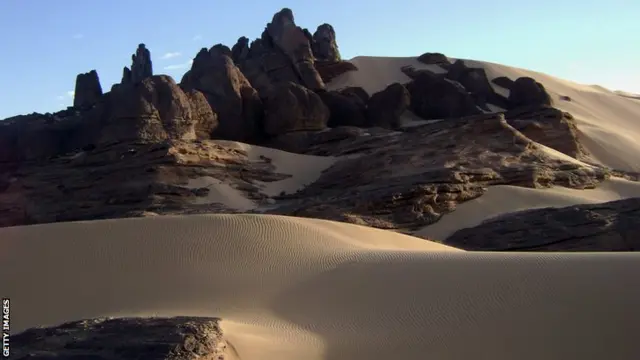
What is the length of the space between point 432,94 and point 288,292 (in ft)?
81.1

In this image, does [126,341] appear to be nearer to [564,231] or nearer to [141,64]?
[564,231]

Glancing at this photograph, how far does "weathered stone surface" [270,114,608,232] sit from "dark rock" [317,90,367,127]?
4021mm

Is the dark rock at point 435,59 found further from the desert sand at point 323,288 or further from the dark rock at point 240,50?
the desert sand at point 323,288

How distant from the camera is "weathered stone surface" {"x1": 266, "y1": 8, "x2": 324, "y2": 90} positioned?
3434 cm

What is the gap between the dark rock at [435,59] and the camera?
45381mm

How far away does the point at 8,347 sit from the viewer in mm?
5918

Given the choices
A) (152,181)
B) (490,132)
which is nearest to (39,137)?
(152,181)

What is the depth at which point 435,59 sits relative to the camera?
4584 centimetres

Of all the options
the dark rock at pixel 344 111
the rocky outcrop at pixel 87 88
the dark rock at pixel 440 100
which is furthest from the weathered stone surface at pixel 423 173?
the rocky outcrop at pixel 87 88

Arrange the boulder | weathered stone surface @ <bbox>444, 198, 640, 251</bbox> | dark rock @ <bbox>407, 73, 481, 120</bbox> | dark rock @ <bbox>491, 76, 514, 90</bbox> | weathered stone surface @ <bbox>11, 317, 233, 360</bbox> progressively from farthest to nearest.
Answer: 1. dark rock @ <bbox>491, 76, 514, 90</bbox>
2. dark rock @ <bbox>407, 73, 481, 120</bbox>
3. the boulder
4. weathered stone surface @ <bbox>444, 198, 640, 251</bbox>
5. weathered stone surface @ <bbox>11, 317, 233, 360</bbox>

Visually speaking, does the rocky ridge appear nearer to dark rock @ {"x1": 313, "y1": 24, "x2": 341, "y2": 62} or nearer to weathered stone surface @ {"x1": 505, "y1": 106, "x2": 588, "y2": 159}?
weathered stone surface @ {"x1": 505, "y1": 106, "x2": 588, "y2": 159}

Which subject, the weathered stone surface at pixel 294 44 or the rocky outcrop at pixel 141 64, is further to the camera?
the rocky outcrop at pixel 141 64

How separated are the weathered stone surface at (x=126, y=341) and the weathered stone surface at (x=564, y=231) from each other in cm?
877

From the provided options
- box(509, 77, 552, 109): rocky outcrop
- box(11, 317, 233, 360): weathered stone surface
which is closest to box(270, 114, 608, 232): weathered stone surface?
box(11, 317, 233, 360): weathered stone surface
